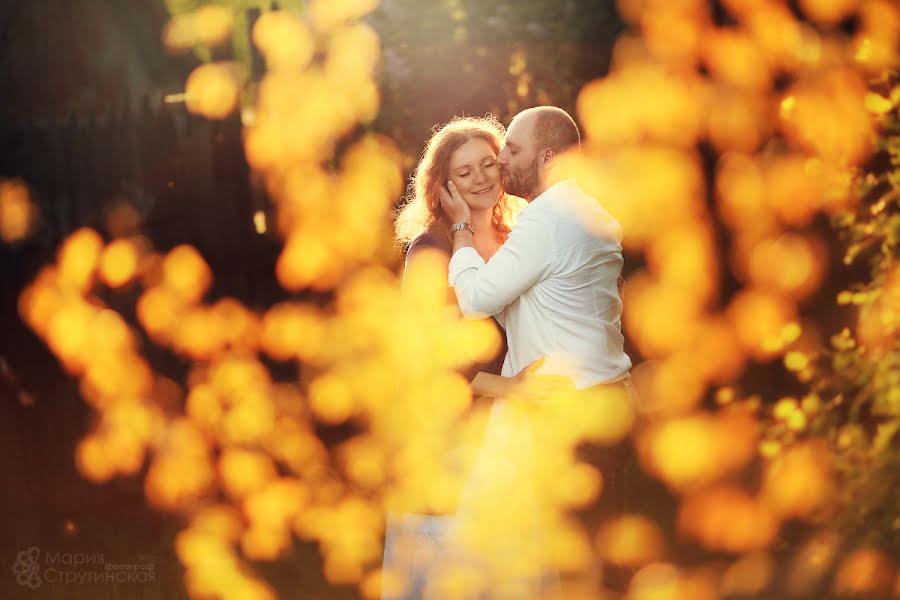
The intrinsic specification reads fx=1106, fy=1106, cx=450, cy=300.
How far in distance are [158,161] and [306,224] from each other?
0.79m

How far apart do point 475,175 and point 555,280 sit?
548 millimetres

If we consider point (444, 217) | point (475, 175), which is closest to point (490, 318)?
point (444, 217)

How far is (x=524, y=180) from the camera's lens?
3576 millimetres

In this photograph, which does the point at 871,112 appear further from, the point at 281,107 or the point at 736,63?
the point at 281,107

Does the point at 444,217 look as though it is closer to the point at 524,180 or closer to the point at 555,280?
the point at 524,180

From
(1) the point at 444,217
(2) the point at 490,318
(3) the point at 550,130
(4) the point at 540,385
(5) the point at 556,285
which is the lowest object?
(4) the point at 540,385

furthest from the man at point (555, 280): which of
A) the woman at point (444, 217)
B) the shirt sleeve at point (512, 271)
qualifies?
the woman at point (444, 217)

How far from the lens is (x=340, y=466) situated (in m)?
5.73

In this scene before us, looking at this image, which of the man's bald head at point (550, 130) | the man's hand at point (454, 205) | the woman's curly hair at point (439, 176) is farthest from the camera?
the woman's curly hair at point (439, 176)

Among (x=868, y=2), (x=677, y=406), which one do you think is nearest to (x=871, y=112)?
(x=868, y=2)

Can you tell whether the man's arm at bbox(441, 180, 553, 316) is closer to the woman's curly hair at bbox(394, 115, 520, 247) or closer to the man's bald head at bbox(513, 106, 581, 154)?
the man's bald head at bbox(513, 106, 581, 154)

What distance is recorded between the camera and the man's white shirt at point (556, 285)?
11.1 feet

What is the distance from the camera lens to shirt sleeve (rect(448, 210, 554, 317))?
336 centimetres

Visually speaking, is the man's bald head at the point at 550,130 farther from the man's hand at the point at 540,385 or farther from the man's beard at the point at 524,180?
the man's hand at the point at 540,385
